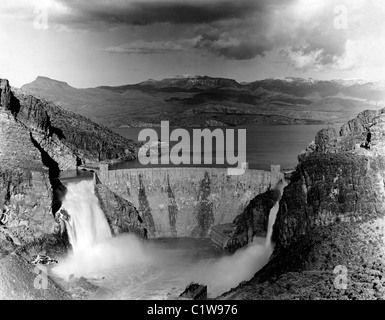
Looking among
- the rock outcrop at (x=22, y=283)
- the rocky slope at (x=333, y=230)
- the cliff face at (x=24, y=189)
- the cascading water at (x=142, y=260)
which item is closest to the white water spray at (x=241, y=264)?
the cascading water at (x=142, y=260)

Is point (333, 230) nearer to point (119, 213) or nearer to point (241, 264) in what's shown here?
point (241, 264)

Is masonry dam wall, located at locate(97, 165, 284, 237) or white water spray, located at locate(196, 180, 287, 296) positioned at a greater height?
masonry dam wall, located at locate(97, 165, 284, 237)

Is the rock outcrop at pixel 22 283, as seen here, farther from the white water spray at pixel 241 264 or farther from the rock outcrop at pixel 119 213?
the rock outcrop at pixel 119 213

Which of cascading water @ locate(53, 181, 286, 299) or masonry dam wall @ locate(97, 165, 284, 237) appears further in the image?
masonry dam wall @ locate(97, 165, 284, 237)

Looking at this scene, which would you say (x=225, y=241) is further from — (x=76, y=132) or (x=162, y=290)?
(x=76, y=132)

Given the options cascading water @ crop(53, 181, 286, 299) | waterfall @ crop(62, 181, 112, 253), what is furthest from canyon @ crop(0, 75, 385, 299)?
cascading water @ crop(53, 181, 286, 299)

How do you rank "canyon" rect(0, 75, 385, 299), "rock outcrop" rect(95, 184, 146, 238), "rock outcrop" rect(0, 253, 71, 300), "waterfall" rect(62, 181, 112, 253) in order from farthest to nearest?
1. "rock outcrop" rect(95, 184, 146, 238)
2. "waterfall" rect(62, 181, 112, 253)
3. "canyon" rect(0, 75, 385, 299)
4. "rock outcrop" rect(0, 253, 71, 300)

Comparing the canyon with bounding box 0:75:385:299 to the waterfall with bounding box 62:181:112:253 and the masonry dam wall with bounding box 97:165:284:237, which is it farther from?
the waterfall with bounding box 62:181:112:253
